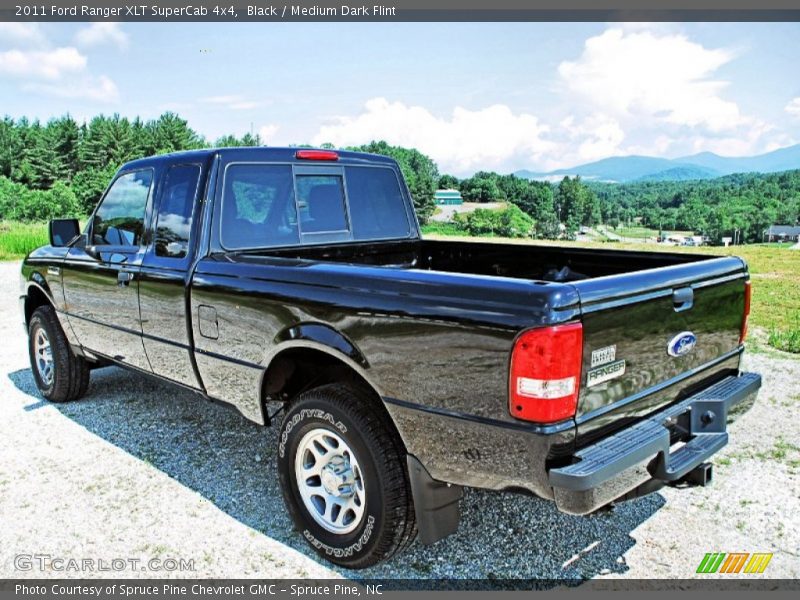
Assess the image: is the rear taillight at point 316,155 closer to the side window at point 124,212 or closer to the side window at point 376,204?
the side window at point 376,204

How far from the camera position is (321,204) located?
173 inches

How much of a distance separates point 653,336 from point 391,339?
3.72 ft

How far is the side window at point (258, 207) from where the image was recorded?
3953 mm

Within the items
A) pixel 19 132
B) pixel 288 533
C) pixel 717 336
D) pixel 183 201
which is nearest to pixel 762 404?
pixel 717 336

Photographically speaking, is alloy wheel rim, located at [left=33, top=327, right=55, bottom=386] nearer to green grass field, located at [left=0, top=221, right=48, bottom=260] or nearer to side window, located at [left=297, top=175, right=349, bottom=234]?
side window, located at [left=297, top=175, right=349, bottom=234]

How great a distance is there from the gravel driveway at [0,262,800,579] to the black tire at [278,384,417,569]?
17 centimetres

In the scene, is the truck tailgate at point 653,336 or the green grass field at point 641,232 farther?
the green grass field at point 641,232

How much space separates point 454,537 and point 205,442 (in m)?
2.21

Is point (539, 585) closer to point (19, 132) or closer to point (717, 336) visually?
point (717, 336)

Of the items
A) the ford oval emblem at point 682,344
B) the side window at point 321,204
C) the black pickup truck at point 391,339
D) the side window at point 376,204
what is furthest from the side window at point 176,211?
the ford oval emblem at point 682,344

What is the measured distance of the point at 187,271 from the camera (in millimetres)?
3855

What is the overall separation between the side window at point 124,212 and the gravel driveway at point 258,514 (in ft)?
4.96

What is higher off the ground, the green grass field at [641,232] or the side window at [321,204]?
the side window at [321,204]

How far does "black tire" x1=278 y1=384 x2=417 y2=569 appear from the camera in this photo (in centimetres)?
281
